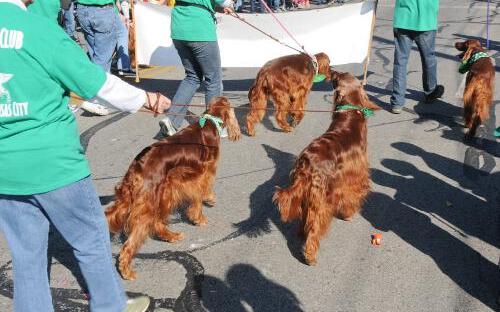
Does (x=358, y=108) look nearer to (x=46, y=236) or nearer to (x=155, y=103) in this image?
(x=155, y=103)

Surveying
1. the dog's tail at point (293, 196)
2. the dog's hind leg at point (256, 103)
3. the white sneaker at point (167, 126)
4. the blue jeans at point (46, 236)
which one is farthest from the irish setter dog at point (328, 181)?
the white sneaker at point (167, 126)

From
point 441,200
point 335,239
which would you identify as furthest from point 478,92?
point 335,239

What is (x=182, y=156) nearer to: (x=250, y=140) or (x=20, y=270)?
(x=20, y=270)

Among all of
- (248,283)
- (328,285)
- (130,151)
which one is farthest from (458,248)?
(130,151)

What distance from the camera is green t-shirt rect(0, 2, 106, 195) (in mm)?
1975

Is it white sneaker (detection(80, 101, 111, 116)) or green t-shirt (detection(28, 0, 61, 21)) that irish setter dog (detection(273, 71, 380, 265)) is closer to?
green t-shirt (detection(28, 0, 61, 21))

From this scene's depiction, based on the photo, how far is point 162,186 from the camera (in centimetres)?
326

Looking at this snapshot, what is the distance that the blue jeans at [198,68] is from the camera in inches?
188

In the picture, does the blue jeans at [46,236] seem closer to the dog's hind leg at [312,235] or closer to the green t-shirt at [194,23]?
the dog's hind leg at [312,235]

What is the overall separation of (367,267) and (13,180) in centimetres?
227

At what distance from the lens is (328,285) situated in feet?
10.2

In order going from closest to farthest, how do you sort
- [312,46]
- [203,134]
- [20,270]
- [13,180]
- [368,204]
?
1. [13,180]
2. [20,270]
3. [203,134]
4. [368,204]
5. [312,46]

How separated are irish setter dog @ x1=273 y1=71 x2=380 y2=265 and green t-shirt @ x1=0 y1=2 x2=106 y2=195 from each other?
1539mm

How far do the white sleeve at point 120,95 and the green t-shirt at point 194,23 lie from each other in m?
2.44
